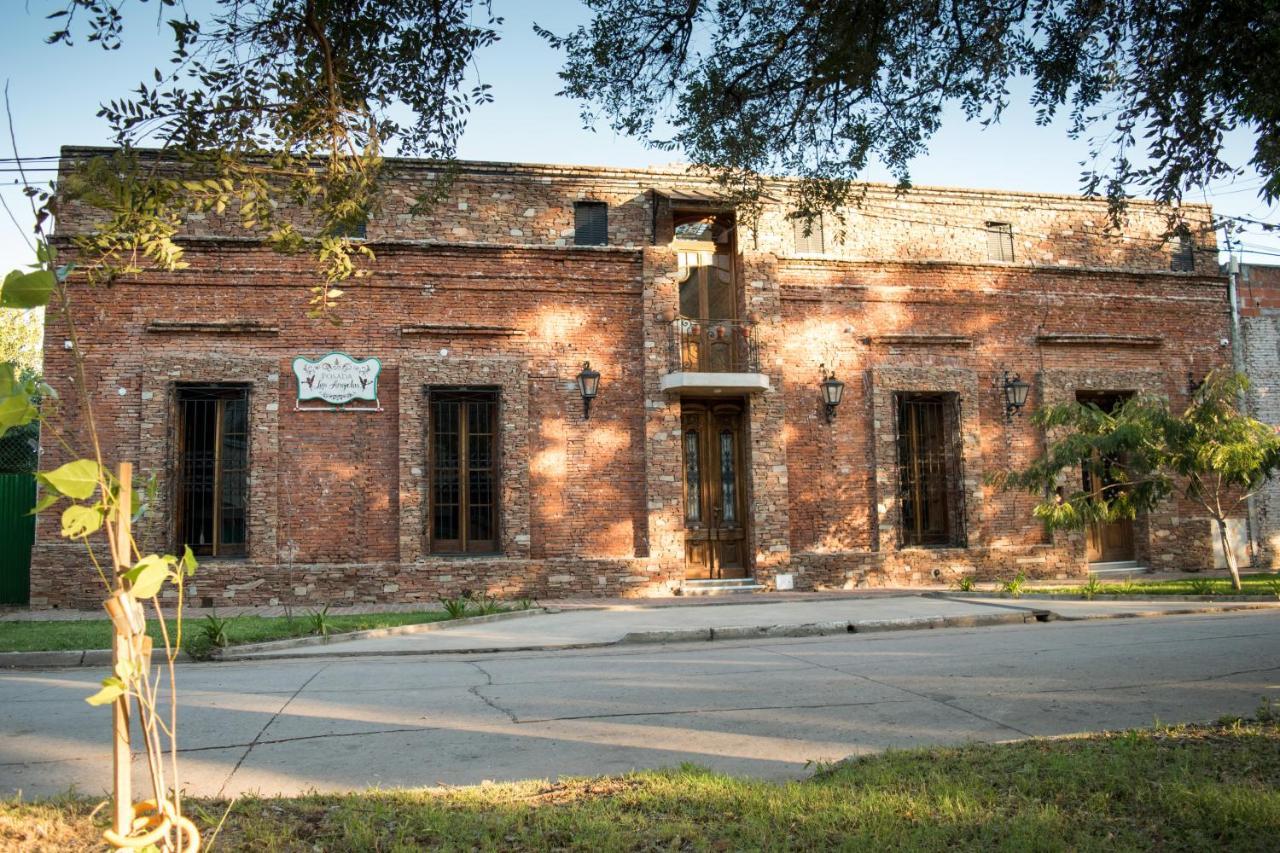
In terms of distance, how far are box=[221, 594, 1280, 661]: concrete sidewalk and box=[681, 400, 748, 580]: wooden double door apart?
252 cm

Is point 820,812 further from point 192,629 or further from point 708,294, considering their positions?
point 708,294

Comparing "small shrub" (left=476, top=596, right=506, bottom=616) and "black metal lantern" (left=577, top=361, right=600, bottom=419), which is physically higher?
"black metal lantern" (left=577, top=361, right=600, bottom=419)

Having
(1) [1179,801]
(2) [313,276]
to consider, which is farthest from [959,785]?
(2) [313,276]

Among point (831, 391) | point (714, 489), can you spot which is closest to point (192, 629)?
point (714, 489)

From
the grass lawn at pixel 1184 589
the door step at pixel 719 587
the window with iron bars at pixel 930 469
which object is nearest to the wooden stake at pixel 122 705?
the door step at pixel 719 587

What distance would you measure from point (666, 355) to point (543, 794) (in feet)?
40.7

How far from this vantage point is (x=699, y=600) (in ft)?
49.2

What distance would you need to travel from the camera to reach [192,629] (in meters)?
11.4

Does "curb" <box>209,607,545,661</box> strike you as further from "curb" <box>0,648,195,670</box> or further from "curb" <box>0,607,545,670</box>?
"curb" <box>0,648,195,670</box>

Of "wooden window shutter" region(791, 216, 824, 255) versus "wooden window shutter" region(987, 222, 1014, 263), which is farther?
"wooden window shutter" region(987, 222, 1014, 263)

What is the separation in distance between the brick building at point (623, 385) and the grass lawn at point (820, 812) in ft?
→ 35.0

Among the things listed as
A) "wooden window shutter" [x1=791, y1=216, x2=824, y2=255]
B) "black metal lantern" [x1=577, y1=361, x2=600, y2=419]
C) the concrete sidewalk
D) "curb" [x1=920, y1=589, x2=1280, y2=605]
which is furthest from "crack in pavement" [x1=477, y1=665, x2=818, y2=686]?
"wooden window shutter" [x1=791, y1=216, x2=824, y2=255]

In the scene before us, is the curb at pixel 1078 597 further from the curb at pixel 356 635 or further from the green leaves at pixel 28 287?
the green leaves at pixel 28 287

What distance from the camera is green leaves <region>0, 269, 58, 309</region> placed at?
244 cm
